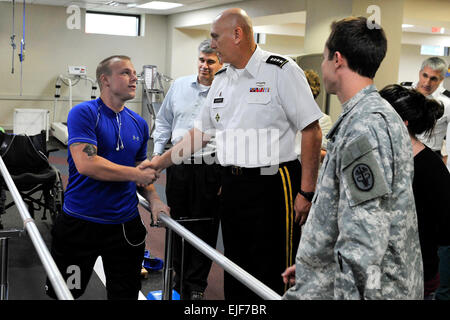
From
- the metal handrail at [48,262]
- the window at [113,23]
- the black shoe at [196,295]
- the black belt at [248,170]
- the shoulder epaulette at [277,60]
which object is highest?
the window at [113,23]

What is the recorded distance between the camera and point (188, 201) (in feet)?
10.9

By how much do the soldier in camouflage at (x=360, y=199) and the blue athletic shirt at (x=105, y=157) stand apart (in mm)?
1141

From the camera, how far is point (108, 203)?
2.26 m

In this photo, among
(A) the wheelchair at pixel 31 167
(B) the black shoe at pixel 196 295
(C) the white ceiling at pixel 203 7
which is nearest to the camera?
(B) the black shoe at pixel 196 295

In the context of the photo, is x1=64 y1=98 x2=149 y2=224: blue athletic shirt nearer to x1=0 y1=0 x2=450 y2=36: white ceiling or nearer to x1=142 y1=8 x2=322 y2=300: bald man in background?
x1=142 y1=8 x2=322 y2=300: bald man in background

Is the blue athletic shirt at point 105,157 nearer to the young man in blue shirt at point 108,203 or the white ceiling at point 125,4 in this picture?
the young man in blue shirt at point 108,203

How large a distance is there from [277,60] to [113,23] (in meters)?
10.7

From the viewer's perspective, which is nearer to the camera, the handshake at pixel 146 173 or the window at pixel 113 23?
the handshake at pixel 146 173

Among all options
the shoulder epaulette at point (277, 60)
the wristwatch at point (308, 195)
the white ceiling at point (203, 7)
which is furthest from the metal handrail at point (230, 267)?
the white ceiling at point (203, 7)

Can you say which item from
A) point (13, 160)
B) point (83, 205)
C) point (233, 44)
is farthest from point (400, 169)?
point (13, 160)

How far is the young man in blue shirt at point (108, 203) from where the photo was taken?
223 cm

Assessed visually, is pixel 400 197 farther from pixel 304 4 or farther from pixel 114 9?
pixel 114 9

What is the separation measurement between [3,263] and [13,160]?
283 centimetres

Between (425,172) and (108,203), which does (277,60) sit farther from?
(108,203)
